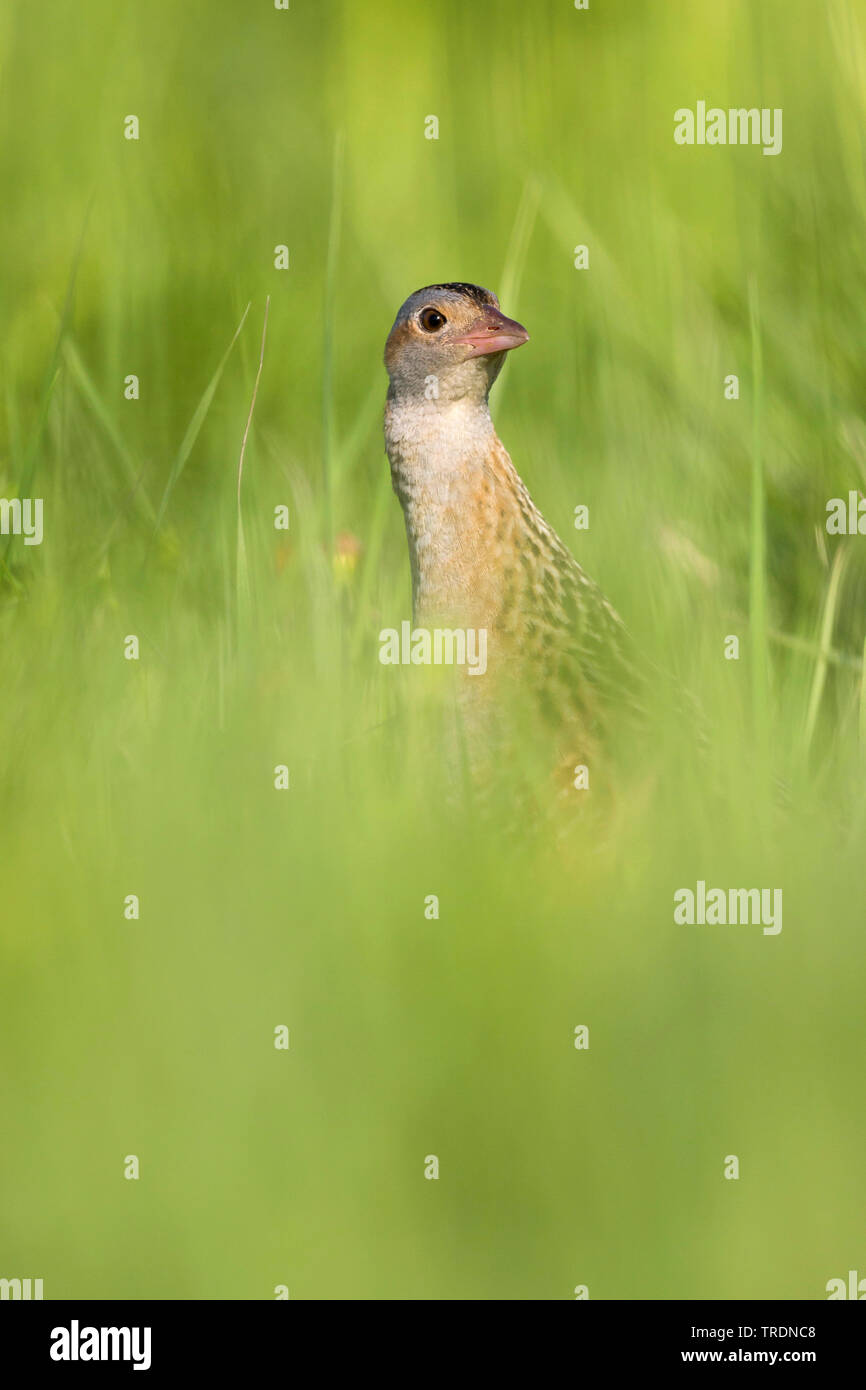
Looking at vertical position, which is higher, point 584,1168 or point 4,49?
point 4,49

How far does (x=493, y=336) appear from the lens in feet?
16.9

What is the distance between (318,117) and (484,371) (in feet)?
11.0

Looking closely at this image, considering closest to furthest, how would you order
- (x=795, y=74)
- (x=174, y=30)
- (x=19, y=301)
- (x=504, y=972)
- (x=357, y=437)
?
(x=504, y=972) → (x=357, y=437) → (x=795, y=74) → (x=19, y=301) → (x=174, y=30)

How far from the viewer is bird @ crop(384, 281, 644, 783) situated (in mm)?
4719

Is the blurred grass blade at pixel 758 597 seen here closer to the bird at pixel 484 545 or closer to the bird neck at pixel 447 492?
the bird at pixel 484 545

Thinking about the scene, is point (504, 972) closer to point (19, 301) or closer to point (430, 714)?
point (430, 714)

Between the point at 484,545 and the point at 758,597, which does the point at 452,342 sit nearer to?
the point at 484,545

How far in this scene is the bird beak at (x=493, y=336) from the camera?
16.7 feet

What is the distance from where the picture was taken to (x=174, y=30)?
786 cm

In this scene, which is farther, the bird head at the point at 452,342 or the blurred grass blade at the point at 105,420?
the blurred grass blade at the point at 105,420

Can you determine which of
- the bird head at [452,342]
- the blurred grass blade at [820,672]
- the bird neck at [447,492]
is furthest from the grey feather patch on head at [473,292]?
the blurred grass blade at [820,672]

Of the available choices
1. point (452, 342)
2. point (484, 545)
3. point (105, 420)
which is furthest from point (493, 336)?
point (105, 420)

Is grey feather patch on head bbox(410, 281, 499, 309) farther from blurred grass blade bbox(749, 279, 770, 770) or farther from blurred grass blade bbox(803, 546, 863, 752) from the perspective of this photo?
blurred grass blade bbox(803, 546, 863, 752)

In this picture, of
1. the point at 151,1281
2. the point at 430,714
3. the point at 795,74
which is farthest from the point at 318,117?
the point at 151,1281
